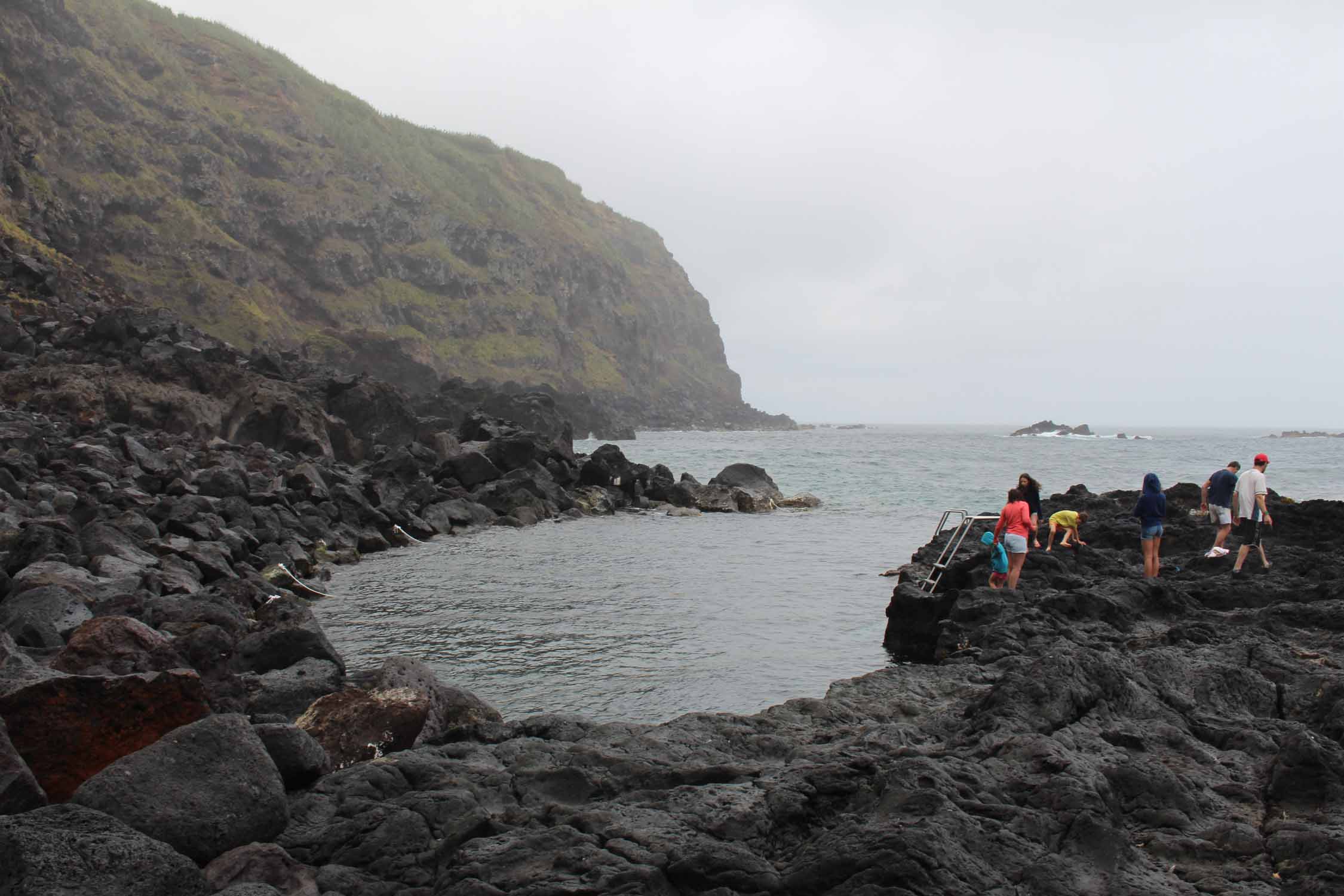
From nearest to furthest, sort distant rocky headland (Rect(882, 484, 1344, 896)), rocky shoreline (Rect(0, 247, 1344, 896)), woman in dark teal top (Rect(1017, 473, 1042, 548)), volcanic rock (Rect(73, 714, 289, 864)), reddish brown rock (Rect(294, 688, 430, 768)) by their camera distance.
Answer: rocky shoreline (Rect(0, 247, 1344, 896)) < distant rocky headland (Rect(882, 484, 1344, 896)) < volcanic rock (Rect(73, 714, 289, 864)) < reddish brown rock (Rect(294, 688, 430, 768)) < woman in dark teal top (Rect(1017, 473, 1042, 548))

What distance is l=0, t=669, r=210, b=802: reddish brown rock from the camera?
5.53m

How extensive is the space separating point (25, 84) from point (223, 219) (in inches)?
975

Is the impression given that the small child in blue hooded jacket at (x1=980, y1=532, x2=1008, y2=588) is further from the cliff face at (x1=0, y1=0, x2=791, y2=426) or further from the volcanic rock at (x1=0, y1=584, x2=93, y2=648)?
the cliff face at (x1=0, y1=0, x2=791, y2=426)

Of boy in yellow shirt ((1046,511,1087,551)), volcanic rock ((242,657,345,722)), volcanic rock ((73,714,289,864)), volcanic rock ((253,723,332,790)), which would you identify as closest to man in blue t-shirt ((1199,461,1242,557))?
boy in yellow shirt ((1046,511,1087,551))

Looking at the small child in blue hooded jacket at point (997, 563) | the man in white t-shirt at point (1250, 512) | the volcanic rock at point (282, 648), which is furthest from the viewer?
the man in white t-shirt at point (1250, 512)

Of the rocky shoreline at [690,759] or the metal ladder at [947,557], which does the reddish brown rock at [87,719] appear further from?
the metal ladder at [947,557]

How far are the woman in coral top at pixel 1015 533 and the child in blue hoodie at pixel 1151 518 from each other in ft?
8.59

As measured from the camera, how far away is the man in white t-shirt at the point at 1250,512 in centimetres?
1552

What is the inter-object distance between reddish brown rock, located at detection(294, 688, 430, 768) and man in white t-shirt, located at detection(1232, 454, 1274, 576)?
13705 mm

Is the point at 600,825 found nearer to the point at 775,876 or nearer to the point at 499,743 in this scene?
the point at 775,876

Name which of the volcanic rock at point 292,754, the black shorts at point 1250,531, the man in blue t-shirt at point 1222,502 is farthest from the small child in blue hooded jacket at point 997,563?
the volcanic rock at point 292,754

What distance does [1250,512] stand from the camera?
15.6 m

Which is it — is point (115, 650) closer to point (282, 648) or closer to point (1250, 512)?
point (282, 648)

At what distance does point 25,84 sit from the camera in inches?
2704
